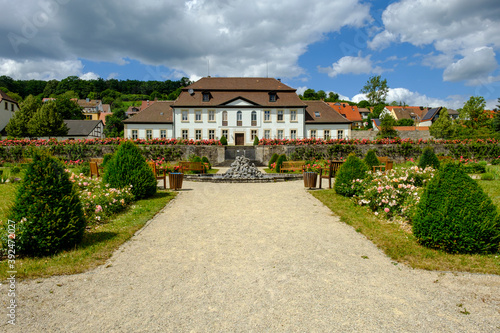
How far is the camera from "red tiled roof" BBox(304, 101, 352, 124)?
42.3 meters

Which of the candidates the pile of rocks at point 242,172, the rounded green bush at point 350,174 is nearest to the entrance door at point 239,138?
the pile of rocks at point 242,172

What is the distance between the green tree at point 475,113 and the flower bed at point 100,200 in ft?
172

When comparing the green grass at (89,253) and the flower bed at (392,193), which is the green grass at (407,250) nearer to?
the flower bed at (392,193)

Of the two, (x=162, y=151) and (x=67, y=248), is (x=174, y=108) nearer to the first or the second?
(x=162, y=151)

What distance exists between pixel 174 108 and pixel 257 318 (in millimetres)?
39811

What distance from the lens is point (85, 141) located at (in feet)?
84.3

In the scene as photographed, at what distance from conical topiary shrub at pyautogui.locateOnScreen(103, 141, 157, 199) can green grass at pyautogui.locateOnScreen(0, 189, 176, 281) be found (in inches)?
76.4

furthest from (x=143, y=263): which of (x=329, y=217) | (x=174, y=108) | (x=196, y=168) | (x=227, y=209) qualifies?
(x=174, y=108)

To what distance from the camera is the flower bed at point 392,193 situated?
24.5ft

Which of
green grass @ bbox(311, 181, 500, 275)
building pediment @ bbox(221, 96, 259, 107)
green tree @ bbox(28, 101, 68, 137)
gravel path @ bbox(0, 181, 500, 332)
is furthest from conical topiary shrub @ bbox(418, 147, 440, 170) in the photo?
green tree @ bbox(28, 101, 68, 137)

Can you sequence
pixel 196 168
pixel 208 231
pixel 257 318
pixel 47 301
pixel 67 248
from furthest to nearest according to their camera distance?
pixel 196 168 < pixel 208 231 < pixel 67 248 < pixel 47 301 < pixel 257 318

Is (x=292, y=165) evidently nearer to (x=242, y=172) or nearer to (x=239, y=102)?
(x=242, y=172)

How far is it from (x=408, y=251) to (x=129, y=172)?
26.4ft

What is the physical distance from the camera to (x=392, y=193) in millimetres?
7883
